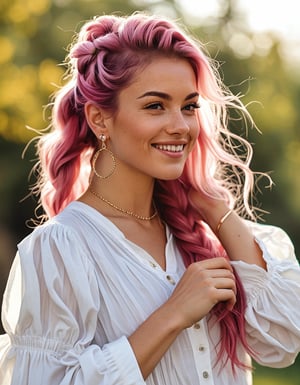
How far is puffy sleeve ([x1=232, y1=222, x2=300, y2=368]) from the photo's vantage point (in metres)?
2.80

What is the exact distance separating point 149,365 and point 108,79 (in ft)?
2.73

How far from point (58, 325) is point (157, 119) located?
2.12ft

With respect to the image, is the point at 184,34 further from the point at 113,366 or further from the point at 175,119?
the point at 113,366

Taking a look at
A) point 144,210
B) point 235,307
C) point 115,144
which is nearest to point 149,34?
point 115,144

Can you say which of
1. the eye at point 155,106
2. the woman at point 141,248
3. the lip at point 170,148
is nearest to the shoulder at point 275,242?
the woman at point 141,248

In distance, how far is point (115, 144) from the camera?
2709 millimetres

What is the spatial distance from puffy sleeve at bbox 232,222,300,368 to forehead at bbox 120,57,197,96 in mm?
599

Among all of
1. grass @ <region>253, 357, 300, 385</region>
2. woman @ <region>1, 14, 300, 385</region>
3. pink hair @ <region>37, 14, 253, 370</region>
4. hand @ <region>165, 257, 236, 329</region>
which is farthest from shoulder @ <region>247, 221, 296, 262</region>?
grass @ <region>253, 357, 300, 385</region>

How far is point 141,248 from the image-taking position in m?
2.74

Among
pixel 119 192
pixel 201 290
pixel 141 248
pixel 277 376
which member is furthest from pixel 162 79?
pixel 277 376

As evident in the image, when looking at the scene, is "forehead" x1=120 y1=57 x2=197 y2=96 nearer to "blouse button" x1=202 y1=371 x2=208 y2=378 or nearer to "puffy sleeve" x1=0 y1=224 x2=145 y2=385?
"puffy sleeve" x1=0 y1=224 x2=145 y2=385

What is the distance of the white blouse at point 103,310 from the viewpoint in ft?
8.09

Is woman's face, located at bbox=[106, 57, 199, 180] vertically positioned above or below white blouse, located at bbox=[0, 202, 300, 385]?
above

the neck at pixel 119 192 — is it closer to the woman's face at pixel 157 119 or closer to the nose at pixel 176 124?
the woman's face at pixel 157 119
